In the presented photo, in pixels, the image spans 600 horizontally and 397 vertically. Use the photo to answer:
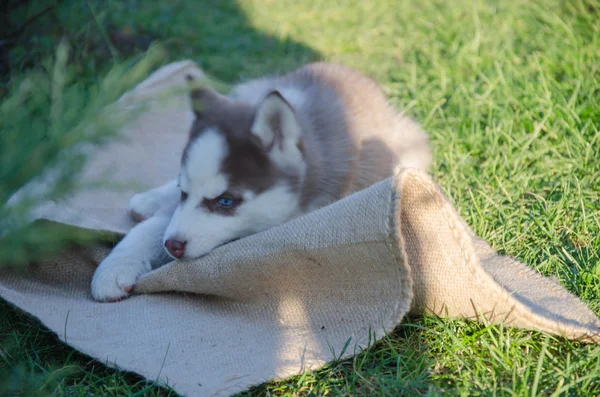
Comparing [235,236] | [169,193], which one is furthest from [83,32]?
[235,236]

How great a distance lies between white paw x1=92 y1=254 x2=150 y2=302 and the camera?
254 centimetres

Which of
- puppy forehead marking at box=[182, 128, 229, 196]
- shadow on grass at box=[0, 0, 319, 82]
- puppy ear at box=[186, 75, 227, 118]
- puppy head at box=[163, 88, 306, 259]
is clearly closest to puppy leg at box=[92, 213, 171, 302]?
puppy head at box=[163, 88, 306, 259]

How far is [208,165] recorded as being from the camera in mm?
2631

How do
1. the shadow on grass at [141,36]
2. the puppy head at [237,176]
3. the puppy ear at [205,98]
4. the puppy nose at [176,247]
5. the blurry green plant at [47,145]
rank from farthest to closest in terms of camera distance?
the shadow on grass at [141,36], the puppy ear at [205,98], the puppy head at [237,176], the puppy nose at [176,247], the blurry green plant at [47,145]

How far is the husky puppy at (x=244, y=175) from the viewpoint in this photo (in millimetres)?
2602

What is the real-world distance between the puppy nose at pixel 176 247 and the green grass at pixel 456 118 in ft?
1.64

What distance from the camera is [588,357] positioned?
2.05 meters

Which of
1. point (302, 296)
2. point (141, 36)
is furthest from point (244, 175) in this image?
point (141, 36)

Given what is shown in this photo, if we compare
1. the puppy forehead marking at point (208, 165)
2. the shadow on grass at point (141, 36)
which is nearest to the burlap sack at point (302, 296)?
the puppy forehead marking at point (208, 165)

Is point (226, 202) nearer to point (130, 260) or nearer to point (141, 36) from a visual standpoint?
point (130, 260)

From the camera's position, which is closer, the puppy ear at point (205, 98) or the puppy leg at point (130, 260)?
the puppy leg at point (130, 260)

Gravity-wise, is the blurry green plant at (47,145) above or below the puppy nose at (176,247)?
above

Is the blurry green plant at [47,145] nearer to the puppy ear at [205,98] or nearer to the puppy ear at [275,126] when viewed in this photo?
the puppy ear at [275,126]

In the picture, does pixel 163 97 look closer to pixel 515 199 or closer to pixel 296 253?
pixel 296 253
